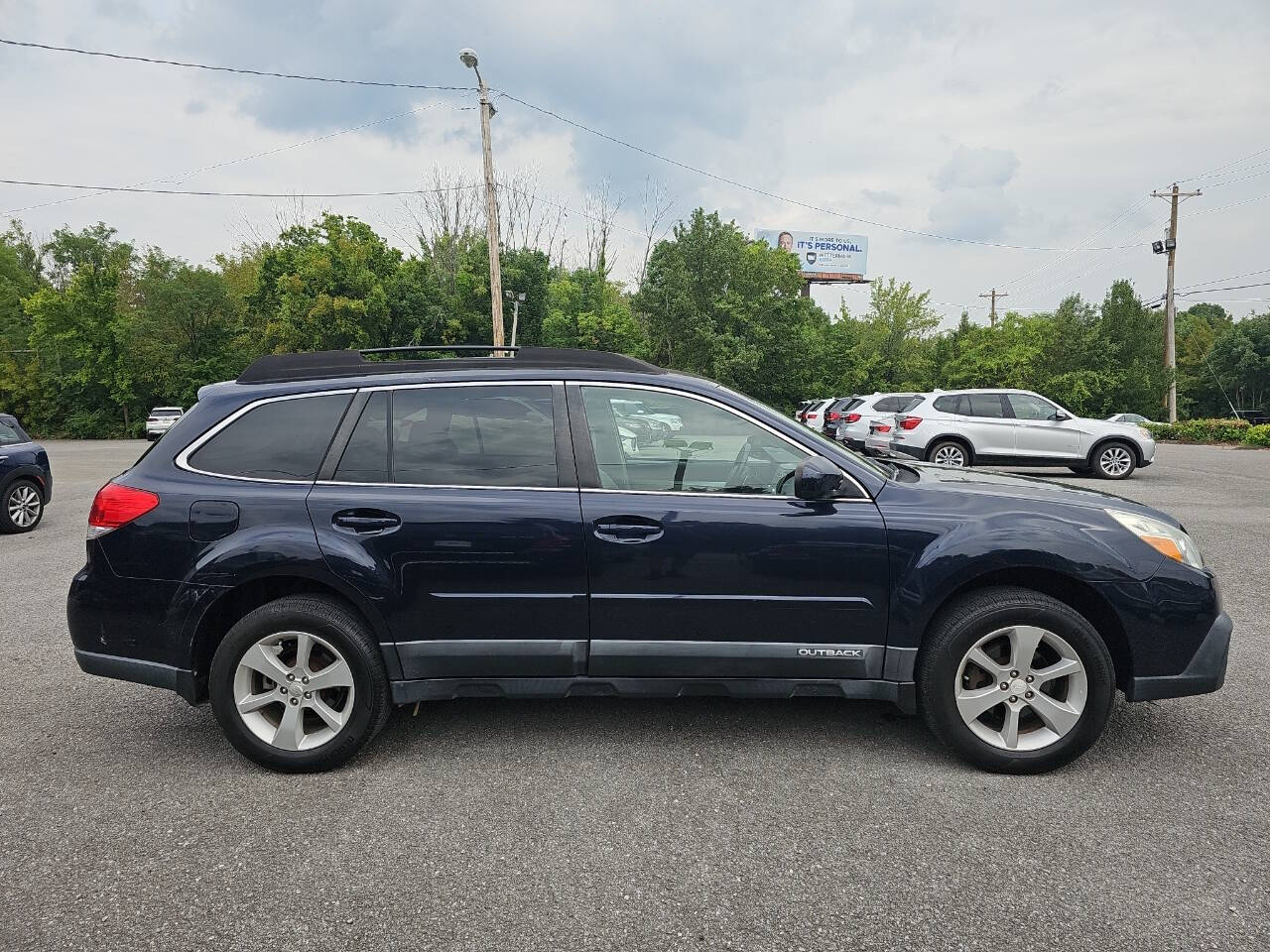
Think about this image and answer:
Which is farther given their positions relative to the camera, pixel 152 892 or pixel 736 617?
pixel 736 617

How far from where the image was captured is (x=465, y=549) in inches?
122

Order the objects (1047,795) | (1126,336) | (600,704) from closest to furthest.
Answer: (1047,795) → (600,704) → (1126,336)

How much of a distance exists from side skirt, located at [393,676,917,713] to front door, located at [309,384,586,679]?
0.05 m

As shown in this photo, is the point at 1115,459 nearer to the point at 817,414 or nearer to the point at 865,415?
the point at 865,415

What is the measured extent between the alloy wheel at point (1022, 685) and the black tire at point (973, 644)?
22 millimetres

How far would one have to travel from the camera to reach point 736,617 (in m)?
3.12

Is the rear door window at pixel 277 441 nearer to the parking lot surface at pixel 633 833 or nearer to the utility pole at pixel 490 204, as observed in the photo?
the parking lot surface at pixel 633 833

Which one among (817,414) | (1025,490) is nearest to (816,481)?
(1025,490)

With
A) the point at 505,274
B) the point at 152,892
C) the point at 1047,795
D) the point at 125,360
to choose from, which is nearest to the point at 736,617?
the point at 1047,795

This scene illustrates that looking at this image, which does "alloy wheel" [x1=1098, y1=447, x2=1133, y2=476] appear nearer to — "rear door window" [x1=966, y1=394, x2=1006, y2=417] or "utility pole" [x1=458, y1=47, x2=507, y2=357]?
"rear door window" [x1=966, y1=394, x2=1006, y2=417]

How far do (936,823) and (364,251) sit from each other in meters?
42.8

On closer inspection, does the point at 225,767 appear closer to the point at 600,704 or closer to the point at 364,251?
the point at 600,704

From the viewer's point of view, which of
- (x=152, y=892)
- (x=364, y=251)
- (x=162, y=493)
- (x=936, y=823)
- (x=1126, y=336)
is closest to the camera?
(x=152, y=892)

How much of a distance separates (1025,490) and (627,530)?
70.0 inches
